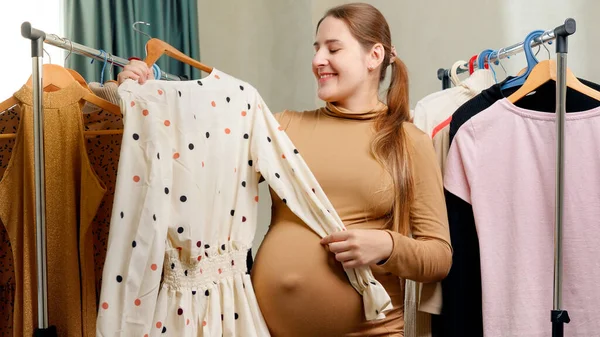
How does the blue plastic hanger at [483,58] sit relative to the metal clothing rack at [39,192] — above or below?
above

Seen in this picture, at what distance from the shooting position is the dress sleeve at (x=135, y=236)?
1.29 m

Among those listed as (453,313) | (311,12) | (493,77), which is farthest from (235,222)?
(311,12)

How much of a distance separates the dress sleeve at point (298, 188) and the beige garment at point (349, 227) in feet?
0.10

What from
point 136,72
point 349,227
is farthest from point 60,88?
point 349,227

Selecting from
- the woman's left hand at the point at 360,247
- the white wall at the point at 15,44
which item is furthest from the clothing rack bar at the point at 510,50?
the white wall at the point at 15,44

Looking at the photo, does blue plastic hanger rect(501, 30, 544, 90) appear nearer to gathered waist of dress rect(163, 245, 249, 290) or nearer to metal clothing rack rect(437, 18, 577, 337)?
metal clothing rack rect(437, 18, 577, 337)

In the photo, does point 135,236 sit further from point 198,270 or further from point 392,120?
point 392,120

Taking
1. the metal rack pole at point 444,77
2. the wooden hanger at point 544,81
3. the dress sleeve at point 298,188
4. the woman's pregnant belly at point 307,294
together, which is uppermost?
the metal rack pole at point 444,77

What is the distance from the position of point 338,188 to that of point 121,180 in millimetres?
505

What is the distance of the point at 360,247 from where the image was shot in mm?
1463

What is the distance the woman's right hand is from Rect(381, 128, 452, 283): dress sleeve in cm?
63

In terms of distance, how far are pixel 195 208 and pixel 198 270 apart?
0.13 meters

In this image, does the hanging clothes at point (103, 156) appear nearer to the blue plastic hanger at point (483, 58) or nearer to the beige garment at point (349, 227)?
the beige garment at point (349, 227)

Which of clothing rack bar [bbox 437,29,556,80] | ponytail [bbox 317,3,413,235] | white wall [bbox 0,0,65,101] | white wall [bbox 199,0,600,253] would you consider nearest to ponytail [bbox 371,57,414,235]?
ponytail [bbox 317,3,413,235]
